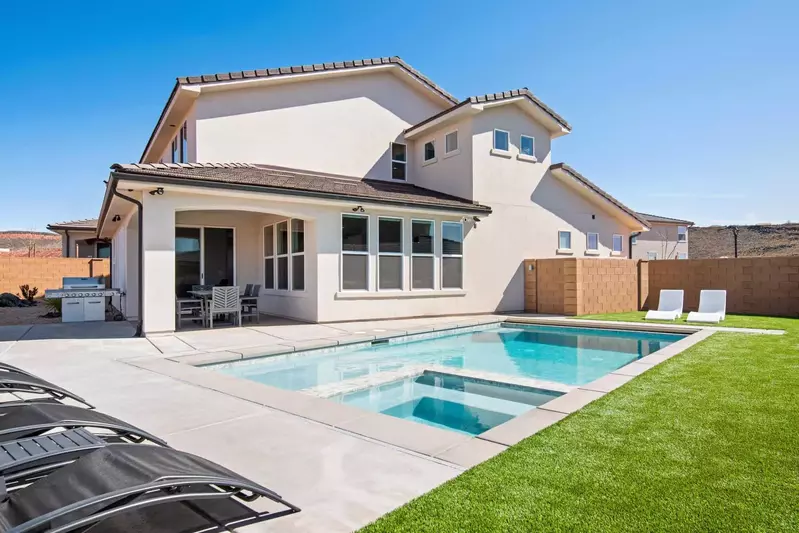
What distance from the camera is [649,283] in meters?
19.3

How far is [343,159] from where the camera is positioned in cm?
1741

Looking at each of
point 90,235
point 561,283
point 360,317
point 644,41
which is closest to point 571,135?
point 644,41

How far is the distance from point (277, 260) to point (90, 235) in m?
17.1

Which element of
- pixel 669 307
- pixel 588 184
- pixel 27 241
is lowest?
pixel 669 307

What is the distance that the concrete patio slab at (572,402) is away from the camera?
5.16 meters

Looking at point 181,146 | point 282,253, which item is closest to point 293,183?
point 282,253

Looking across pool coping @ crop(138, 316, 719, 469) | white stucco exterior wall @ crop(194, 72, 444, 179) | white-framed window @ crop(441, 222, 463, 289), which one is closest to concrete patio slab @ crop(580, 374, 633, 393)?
pool coping @ crop(138, 316, 719, 469)

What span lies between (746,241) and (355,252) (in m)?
43.3

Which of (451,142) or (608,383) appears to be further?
(451,142)

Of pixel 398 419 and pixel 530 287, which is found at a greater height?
pixel 530 287

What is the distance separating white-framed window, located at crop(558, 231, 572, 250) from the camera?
771 inches

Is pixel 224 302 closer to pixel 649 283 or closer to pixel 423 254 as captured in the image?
pixel 423 254

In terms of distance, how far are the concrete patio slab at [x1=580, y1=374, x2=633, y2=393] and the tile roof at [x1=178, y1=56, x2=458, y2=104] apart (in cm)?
1366

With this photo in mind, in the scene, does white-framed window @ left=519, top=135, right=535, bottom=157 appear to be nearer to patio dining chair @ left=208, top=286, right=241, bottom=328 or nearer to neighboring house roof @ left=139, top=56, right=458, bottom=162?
neighboring house roof @ left=139, top=56, right=458, bottom=162
